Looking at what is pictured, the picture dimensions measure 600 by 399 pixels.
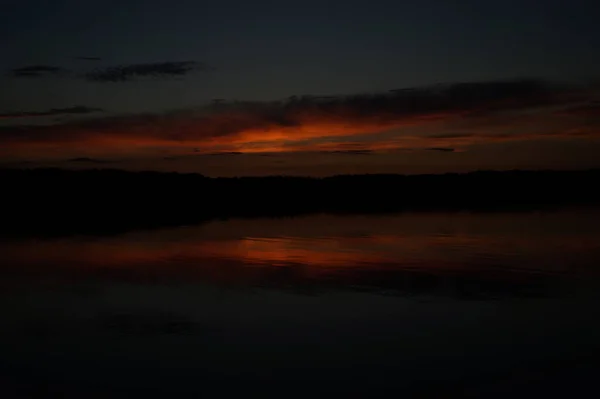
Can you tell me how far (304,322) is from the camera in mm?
10586

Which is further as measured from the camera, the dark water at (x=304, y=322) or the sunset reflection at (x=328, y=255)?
the sunset reflection at (x=328, y=255)

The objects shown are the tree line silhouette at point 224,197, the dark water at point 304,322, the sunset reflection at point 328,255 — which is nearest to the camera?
the dark water at point 304,322

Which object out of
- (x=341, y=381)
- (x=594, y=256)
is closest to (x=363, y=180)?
(x=594, y=256)

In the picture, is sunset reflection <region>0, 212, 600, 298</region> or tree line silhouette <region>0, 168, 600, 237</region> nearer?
sunset reflection <region>0, 212, 600, 298</region>

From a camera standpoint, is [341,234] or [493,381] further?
[341,234]

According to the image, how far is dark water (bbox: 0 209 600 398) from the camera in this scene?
7.92 meters

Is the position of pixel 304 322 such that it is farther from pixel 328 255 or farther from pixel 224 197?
pixel 224 197

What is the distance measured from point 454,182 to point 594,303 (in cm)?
5518

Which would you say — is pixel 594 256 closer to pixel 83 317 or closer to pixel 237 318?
pixel 237 318

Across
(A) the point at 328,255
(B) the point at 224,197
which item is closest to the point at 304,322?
(A) the point at 328,255

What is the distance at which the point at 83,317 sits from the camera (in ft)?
36.3

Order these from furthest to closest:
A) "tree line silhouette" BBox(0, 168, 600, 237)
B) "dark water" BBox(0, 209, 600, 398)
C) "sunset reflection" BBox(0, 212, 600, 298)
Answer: "tree line silhouette" BBox(0, 168, 600, 237)
"sunset reflection" BBox(0, 212, 600, 298)
"dark water" BBox(0, 209, 600, 398)

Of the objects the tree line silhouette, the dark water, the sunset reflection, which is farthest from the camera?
the tree line silhouette

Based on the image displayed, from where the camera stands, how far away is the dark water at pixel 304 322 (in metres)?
7.92
